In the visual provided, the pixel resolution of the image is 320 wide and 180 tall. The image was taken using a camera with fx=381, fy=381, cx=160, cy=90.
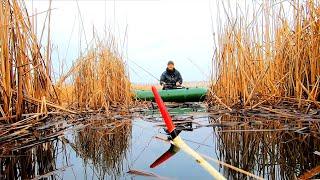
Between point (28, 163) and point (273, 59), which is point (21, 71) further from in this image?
point (273, 59)

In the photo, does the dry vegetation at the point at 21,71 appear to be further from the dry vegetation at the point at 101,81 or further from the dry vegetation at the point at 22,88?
the dry vegetation at the point at 101,81

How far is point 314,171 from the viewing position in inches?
49.2

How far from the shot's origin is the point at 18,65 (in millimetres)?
2545

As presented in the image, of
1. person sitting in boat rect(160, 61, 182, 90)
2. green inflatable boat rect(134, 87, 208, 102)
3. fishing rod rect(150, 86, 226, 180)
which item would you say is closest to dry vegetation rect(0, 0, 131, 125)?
fishing rod rect(150, 86, 226, 180)

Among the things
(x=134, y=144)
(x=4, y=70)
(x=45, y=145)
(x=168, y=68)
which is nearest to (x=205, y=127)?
(x=134, y=144)

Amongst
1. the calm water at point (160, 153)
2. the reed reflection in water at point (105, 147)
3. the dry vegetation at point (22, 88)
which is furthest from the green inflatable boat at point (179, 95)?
the calm water at point (160, 153)

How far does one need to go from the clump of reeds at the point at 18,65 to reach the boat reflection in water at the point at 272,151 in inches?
54.4

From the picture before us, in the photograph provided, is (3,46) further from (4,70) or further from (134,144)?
(134,144)

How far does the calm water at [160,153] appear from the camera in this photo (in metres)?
1.46

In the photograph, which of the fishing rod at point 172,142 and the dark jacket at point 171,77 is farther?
the dark jacket at point 171,77

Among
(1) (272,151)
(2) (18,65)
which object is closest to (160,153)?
(1) (272,151)

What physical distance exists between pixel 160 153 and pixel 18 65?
1246mm

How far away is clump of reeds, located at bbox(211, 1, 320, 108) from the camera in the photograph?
3.30 metres

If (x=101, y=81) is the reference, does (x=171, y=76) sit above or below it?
above
